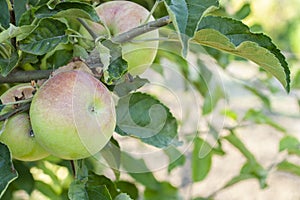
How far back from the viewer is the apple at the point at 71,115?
52 cm

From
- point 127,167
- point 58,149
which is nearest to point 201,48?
A: point 127,167

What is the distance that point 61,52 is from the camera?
64 centimetres

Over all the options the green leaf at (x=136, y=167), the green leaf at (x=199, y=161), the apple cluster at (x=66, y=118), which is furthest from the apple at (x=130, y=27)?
the green leaf at (x=199, y=161)

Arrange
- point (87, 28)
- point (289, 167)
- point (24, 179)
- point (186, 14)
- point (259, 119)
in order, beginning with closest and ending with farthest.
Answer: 1. point (186, 14)
2. point (87, 28)
3. point (24, 179)
4. point (289, 167)
5. point (259, 119)

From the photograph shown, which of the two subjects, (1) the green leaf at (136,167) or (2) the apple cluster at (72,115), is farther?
(1) the green leaf at (136,167)

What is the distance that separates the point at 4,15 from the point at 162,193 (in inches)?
24.1

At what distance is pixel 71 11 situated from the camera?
1.77 feet

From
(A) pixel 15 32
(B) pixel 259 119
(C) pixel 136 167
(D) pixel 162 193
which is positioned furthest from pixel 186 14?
(B) pixel 259 119

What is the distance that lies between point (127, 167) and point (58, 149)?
38 centimetres

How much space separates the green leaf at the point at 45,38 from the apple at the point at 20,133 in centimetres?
4

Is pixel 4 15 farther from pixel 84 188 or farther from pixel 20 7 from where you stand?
pixel 84 188

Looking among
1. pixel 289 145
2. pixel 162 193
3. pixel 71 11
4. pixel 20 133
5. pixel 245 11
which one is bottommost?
pixel 162 193

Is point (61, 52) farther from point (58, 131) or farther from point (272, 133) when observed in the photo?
point (272, 133)

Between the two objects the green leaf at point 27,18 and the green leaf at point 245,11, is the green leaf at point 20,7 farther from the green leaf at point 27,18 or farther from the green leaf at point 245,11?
the green leaf at point 245,11
